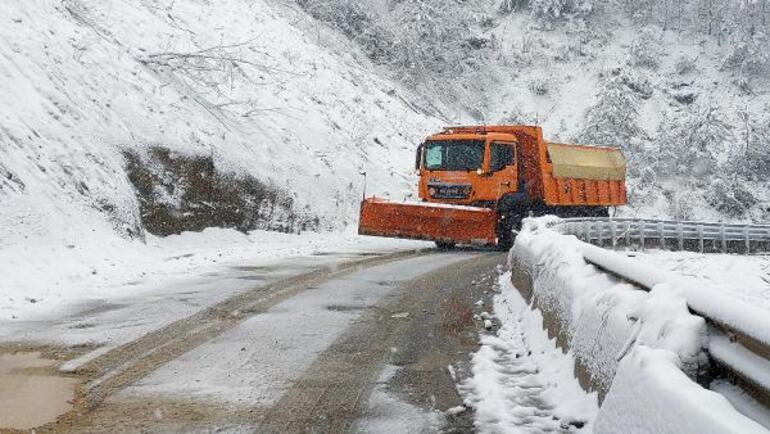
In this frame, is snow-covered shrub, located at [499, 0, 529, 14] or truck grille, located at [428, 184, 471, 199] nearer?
truck grille, located at [428, 184, 471, 199]

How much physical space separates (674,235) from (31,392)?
23.4 metres

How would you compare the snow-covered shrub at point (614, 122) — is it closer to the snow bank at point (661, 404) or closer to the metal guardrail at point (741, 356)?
the metal guardrail at point (741, 356)

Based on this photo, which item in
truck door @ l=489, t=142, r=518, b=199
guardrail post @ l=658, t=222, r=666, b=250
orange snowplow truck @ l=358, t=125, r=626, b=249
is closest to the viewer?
orange snowplow truck @ l=358, t=125, r=626, b=249

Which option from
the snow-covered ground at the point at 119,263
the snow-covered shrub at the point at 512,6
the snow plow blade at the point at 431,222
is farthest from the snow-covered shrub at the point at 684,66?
the snow-covered ground at the point at 119,263

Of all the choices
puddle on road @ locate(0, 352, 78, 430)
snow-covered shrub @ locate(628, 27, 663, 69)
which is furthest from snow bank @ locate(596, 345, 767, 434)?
snow-covered shrub @ locate(628, 27, 663, 69)

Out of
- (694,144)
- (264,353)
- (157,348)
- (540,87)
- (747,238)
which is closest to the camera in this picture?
(264,353)

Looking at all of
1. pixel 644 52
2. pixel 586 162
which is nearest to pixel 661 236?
pixel 586 162

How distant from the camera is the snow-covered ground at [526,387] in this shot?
464 cm

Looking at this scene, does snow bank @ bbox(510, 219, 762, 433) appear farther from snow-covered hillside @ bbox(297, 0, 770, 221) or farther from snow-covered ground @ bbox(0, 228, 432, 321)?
snow-covered hillside @ bbox(297, 0, 770, 221)

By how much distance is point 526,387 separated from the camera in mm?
5520

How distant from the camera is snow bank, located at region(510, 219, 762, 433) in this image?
2727mm

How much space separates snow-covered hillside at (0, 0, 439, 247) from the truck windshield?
4.25 metres

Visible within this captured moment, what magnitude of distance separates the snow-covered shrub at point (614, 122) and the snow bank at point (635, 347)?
39.7 m

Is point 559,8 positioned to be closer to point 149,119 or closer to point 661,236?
point 661,236
